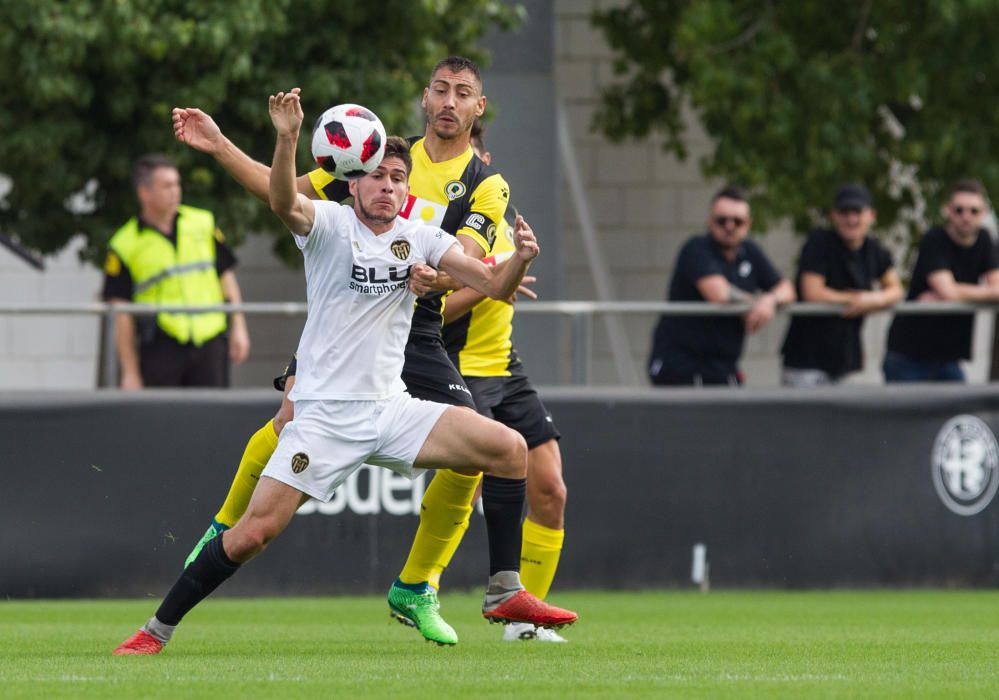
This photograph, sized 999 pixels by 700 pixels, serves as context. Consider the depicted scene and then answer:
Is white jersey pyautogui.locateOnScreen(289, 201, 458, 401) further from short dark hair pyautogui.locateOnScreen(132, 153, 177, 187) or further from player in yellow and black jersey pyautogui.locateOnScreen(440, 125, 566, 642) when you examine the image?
short dark hair pyautogui.locateOnScreen(132, 153, 177, 187)

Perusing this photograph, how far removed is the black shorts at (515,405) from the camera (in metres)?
9.20

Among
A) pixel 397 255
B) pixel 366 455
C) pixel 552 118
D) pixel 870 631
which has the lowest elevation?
pixel 870 631

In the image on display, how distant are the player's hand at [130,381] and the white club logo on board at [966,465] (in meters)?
5.12

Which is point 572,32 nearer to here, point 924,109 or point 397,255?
point 924,109

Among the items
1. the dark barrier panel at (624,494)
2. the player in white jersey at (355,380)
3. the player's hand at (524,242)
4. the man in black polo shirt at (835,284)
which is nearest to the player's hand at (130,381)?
the dark barrier panel at (624,494)

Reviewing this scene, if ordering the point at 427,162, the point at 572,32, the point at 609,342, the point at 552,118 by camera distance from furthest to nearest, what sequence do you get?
1. the point at 572,32
2. the point at 552,118
3. the point at 609,342
4. the point at 427,162

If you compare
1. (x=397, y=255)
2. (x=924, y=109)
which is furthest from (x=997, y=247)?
(x=397, y=255)

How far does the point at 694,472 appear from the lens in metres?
12.7

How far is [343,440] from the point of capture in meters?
7.75

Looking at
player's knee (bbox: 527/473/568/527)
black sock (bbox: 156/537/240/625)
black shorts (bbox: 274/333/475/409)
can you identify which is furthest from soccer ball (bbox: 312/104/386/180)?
player's knee (bbox: 527/473/568/527)

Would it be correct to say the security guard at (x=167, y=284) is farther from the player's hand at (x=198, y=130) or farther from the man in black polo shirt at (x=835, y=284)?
the player's hand at (x=198, y=130)

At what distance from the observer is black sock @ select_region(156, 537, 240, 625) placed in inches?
302

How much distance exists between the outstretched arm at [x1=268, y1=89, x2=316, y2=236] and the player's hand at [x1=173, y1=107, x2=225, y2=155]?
0.35 m

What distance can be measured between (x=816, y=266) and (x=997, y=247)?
1.25m
